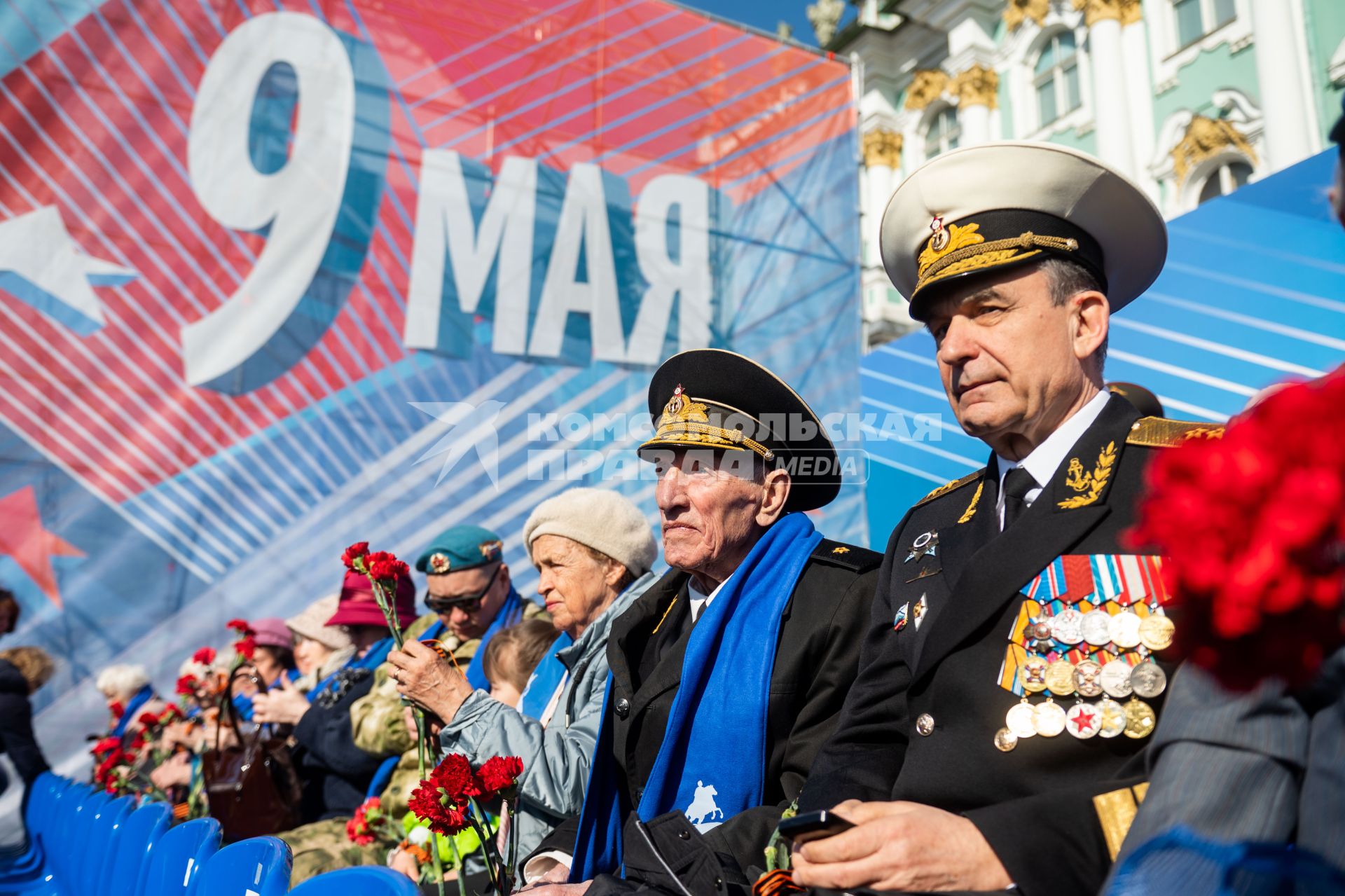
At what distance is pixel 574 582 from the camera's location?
8.94 ft

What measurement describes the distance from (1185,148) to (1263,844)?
1146cm

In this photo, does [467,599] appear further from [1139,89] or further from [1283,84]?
[1139,89]

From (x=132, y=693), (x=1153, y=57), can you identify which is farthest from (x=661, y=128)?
(x=1153, y=57)

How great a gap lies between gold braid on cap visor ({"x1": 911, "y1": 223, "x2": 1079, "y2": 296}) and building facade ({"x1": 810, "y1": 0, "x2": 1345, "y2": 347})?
22.0 feet

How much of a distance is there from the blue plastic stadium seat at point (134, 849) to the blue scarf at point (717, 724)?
2.72 feet

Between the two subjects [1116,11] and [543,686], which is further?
[1116,11]

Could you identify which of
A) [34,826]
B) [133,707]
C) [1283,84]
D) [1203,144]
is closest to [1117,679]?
[34,826]

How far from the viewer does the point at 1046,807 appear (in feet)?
3.44

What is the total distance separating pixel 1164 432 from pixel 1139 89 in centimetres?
1169

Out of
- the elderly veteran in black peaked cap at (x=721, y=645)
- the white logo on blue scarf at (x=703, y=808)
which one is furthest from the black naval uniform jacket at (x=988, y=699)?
the white logo on blue scarf at (x=703, y=808)

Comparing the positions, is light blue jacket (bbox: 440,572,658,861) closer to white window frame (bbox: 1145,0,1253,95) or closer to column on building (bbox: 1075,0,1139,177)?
white window frame (bbox: 1145,0,1253,95)

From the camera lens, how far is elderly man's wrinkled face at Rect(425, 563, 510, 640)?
3.52 m

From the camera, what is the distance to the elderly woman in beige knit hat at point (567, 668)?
2.15 meters

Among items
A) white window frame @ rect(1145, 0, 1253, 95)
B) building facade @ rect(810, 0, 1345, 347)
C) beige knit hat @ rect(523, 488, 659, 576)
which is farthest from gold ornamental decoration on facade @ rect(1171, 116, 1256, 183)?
beige knit hat @ rect(523, 488, 659, 576)
